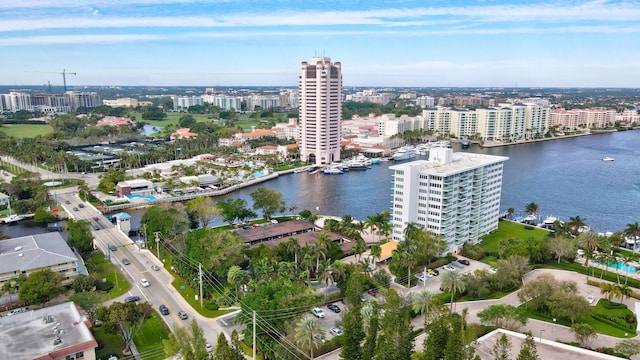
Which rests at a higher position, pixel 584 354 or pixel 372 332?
pixel 372 332

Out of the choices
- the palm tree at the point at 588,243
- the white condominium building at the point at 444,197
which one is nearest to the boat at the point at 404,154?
the white condominium building at the point at 444,197

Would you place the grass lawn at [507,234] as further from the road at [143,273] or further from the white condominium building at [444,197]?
the road at [143,273]

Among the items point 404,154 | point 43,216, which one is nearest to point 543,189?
point 404,154

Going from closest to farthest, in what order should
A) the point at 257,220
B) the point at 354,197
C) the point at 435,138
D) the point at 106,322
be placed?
1. the point at 106,322
2. the point at 257,220
3. the point at 354,197
4. the point at 435,138

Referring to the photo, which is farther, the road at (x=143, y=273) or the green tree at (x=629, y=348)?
the road at (x=143, y=273)

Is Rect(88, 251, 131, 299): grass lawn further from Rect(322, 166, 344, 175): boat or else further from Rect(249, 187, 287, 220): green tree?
Rect(322, 166, 344, 175): boat

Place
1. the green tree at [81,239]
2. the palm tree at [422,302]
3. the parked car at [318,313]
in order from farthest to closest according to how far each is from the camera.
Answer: the green tree at [81,239] → the parked car at [318,313] → the palm tree at [422,302]

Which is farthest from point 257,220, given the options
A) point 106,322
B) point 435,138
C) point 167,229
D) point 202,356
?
point 435,138

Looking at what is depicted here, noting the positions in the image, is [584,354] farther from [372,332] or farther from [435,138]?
[435,138]
